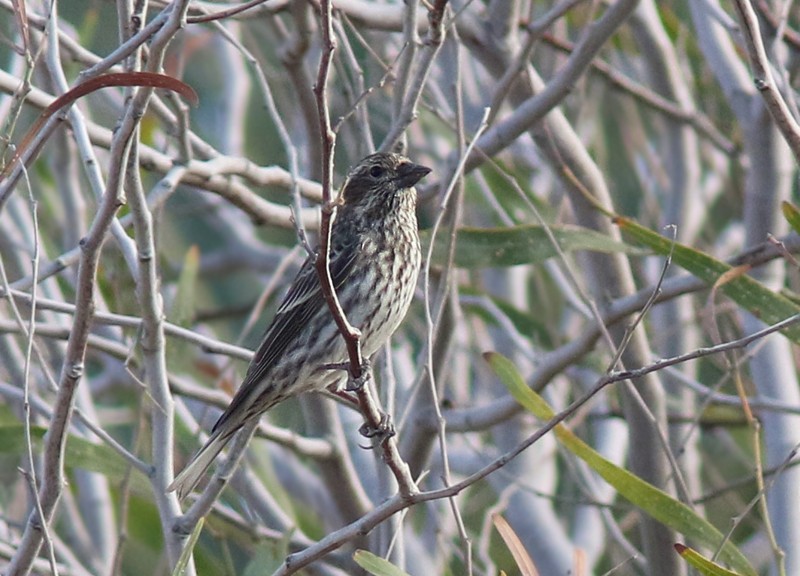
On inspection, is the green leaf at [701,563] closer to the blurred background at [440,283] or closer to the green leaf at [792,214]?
the blurred background at [440,283]

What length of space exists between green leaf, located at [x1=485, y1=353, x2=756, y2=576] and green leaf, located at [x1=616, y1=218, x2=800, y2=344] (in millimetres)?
649

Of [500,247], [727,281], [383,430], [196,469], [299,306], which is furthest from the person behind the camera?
[500,247]

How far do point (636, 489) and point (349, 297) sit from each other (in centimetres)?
105

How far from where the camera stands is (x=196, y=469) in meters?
3.89

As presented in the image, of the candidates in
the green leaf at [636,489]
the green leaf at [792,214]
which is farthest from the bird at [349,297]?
the green leaf at [792,214]

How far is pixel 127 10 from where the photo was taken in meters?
3.10

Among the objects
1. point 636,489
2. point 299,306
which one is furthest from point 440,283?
point 636,489

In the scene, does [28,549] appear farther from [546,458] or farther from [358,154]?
[546,458]

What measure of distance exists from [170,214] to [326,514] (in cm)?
231

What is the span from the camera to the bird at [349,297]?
4.18 metres

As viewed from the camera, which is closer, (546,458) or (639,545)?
(546,458)

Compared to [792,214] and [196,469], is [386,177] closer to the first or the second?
[196,469]

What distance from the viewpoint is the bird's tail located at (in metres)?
3.83

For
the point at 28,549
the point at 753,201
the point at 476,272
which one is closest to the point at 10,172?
the point at 28,549
